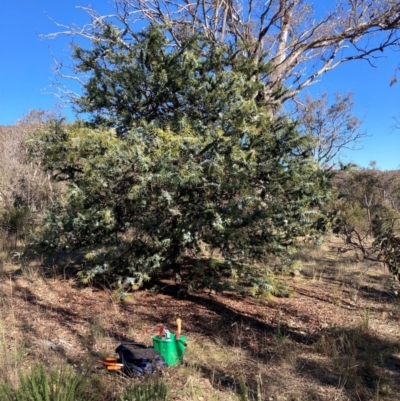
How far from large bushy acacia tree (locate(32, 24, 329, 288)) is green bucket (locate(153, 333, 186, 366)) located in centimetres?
192

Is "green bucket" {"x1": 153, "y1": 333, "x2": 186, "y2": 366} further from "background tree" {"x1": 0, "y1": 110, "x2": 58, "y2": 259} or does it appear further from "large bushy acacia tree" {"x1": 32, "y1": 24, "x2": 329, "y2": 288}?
"background tree" {"x1": 0, "y1": 110, "x2": 58, "y2": 259}

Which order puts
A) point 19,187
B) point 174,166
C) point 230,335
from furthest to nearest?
1. point 19,187
2. point 174,166
3. point 230,335

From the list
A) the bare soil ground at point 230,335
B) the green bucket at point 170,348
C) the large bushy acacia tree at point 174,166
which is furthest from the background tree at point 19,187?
the green bucket at point 170,348

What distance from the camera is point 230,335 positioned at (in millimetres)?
5090

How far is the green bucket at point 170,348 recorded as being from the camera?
12.8 feet

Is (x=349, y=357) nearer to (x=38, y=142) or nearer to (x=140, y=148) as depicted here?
(x=140, y=148)

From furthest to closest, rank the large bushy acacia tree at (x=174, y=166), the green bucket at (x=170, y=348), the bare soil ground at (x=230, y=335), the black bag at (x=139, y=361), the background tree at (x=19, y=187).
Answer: the background tree at (x=19, y=187)
the large bushy acacia tree at (x=174, y=166)
the green bucket at (x=170, y=348)
the bare soil ground at (x=230, y=335)
the black bag at (x=139, y=361)

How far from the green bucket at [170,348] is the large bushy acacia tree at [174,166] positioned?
1.92m

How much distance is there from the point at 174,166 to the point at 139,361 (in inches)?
106

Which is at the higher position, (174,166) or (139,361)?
(174,166)

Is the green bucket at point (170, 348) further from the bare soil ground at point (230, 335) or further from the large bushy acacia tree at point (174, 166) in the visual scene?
the large bushy acacia tree at point (174, 166)

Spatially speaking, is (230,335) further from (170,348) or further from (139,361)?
(139,361)

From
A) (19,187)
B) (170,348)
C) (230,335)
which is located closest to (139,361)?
(170,348)

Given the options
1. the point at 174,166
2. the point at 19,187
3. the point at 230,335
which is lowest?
the point at 230,335
